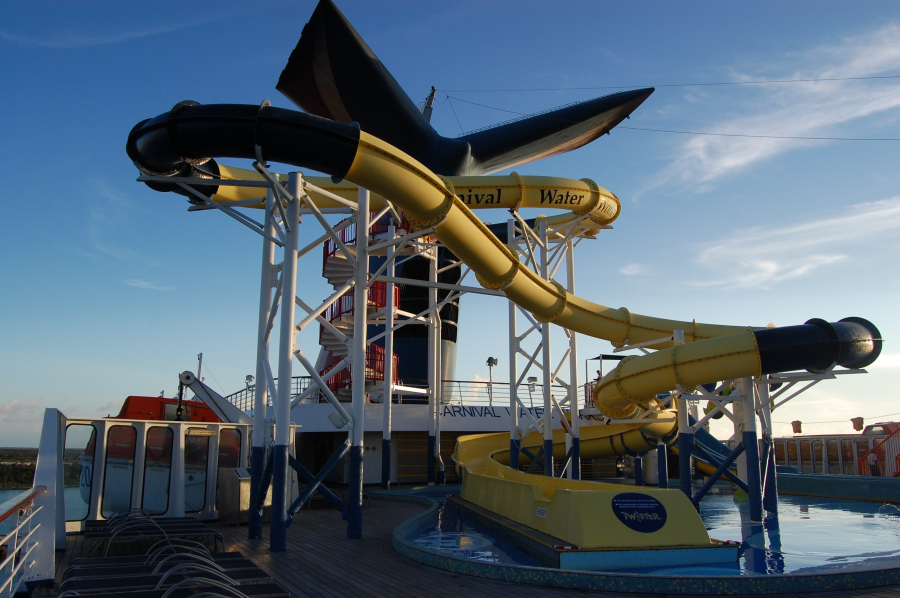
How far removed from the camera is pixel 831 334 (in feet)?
41.5

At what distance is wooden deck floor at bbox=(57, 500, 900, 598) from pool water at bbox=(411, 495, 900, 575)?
723mm

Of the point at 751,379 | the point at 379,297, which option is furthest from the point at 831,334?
the point at 379,297

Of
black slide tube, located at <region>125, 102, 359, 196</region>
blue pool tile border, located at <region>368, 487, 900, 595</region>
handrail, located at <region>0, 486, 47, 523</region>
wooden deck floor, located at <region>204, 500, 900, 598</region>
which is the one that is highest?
black slide tube, located at <region>125, 102, 359, 196</region>

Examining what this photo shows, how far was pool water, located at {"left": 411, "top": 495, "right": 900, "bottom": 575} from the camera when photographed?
880cm

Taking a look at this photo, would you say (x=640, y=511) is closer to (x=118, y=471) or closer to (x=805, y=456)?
(x=118, y=471)

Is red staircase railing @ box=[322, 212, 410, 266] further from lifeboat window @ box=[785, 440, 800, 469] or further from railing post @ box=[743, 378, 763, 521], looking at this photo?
lifeboat window @ box=[785, 440, 800, 469]

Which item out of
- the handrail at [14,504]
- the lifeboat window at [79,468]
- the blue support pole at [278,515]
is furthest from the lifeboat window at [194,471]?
the handrail at [14,504]

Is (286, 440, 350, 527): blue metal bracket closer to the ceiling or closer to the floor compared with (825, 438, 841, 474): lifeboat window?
closer to the ceiling

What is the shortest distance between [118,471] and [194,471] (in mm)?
1457

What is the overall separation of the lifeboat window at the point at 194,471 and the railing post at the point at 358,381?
3839mm

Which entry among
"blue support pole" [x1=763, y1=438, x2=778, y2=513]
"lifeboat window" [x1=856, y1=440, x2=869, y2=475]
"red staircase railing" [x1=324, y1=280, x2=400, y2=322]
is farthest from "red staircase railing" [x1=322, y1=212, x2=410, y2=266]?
"lifeboat window" [x1=856, y1=440, x2=869, y2=475]

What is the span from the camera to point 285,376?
10297mm

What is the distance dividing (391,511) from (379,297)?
10850mm

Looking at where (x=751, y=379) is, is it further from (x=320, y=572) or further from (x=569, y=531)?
(x=320, y=572)
